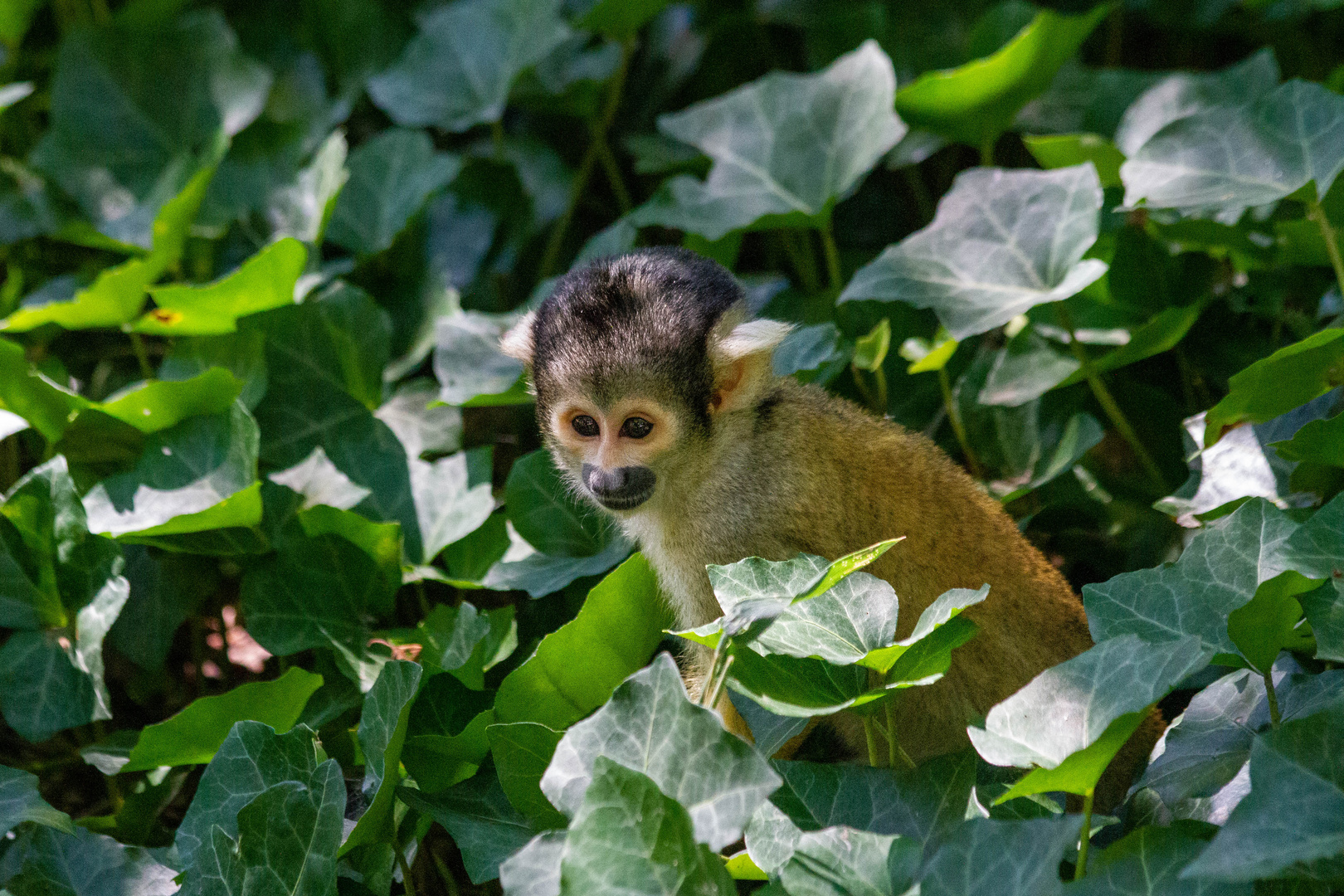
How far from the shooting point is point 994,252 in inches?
97.0

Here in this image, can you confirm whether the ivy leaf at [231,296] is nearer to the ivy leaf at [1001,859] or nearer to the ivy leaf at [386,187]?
the ivy leaf at [386,187]

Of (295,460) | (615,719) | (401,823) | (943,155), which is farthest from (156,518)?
(943,155)

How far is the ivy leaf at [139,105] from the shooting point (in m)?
3.47

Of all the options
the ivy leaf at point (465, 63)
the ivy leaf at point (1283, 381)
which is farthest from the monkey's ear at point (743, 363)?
the ivy leaf at point (465, 63)

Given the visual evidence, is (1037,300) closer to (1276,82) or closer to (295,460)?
(1276,82)

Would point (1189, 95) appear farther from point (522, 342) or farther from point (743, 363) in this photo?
point (522, 342)

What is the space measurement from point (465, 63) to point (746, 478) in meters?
1.78

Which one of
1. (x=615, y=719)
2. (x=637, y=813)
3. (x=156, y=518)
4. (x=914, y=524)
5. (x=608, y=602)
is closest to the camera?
(x=637, y=813)

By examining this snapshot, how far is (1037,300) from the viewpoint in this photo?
233cm

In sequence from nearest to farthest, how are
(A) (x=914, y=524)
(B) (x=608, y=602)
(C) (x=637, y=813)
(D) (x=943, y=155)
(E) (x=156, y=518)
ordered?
(C) (x=637, y=813) → (B) (x=608, y=602) → (A) (x=914, y=524) → (E) (x=156, y=518) → (D) (x=943, y=155)

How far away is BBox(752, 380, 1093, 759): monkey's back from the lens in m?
2.16

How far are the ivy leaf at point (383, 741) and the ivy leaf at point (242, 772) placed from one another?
0.29 feet

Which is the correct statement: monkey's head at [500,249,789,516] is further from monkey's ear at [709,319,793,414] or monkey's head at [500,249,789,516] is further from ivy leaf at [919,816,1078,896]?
ivy leaf at [919,816,1078,896]

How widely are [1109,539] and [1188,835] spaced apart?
123 centimetres
